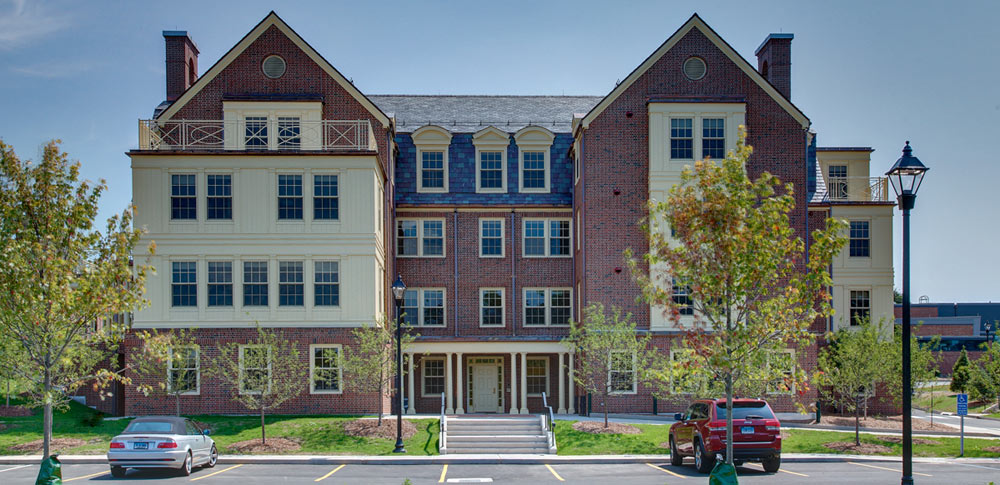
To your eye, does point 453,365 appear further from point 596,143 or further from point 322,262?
point 596,143

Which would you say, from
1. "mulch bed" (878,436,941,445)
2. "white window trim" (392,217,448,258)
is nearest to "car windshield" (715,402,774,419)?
"mulch bed" (878,436,941,445)

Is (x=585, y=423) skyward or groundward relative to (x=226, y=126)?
groundward

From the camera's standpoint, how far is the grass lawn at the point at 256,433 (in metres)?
25.5

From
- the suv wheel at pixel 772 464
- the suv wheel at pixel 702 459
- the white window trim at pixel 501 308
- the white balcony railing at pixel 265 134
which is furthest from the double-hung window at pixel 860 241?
the white balcony railing at pixel 265 134

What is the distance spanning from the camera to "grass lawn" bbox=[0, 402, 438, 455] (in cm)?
2553

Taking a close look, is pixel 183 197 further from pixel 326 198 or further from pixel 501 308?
pixel 501 308

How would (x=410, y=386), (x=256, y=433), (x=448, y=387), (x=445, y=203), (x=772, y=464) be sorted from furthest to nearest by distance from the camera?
1. (x=445, y=203)
2. (x=448, y=387)
3. (x=410, y=386)
4. (x=256, y=433)
5. (x=772, y=464)

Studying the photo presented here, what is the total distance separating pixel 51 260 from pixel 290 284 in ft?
46.3

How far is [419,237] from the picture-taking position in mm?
36719

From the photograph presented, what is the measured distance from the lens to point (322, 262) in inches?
1193

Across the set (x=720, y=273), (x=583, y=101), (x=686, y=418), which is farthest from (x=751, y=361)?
(x=583, y=101)

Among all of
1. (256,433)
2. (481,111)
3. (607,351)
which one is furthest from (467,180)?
(256,433)

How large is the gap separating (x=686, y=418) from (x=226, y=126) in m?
20.0

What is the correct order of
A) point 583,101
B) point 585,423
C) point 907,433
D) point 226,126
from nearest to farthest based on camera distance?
point 907,433
point 585,423
point 226,126
point 583,101
